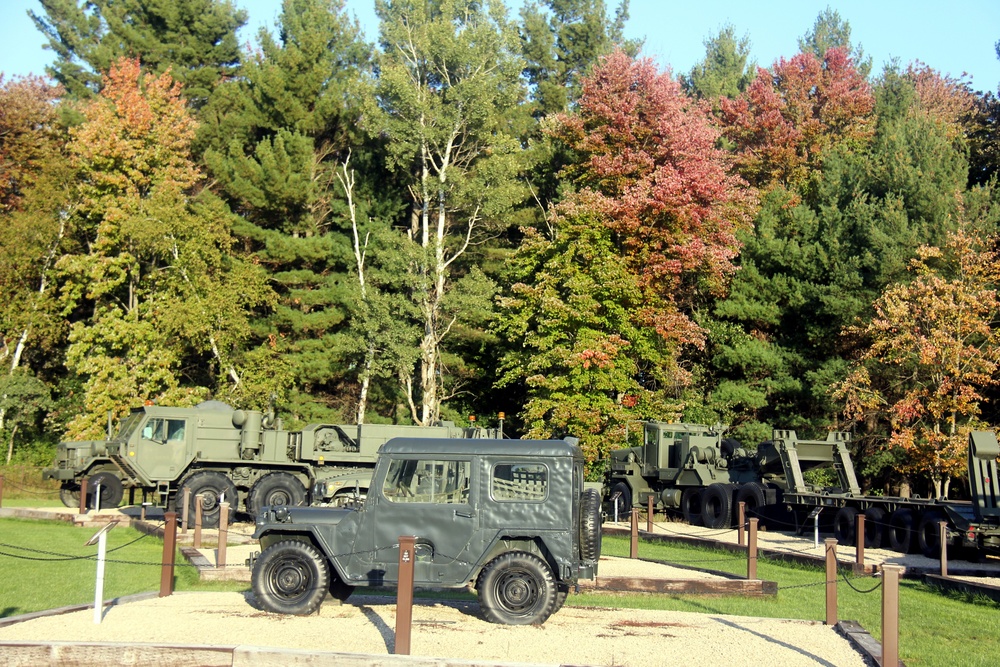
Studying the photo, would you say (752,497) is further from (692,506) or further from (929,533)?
(929,533)

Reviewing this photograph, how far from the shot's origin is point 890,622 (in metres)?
9.51

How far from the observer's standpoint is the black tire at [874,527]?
22234mm

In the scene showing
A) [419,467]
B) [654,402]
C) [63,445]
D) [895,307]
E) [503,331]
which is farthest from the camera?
[503,331]

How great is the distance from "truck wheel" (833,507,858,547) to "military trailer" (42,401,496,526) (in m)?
8.89

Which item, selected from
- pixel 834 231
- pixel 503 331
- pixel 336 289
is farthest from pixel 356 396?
pixel 834 231

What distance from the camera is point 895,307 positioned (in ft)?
102

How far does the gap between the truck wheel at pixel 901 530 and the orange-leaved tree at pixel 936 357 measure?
886 cm

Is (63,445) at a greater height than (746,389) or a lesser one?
lesser

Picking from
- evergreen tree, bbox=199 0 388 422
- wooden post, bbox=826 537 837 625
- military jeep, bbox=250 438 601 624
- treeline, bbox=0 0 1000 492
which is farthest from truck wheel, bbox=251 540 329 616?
evergreen tree, bbox=199 0 388 422

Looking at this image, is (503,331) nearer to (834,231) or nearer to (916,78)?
(834,231)

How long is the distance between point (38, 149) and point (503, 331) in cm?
2062

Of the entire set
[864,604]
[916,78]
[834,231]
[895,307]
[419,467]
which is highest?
[916,78]

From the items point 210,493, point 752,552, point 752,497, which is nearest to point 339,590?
point 752,552

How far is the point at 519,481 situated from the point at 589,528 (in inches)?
39.2
